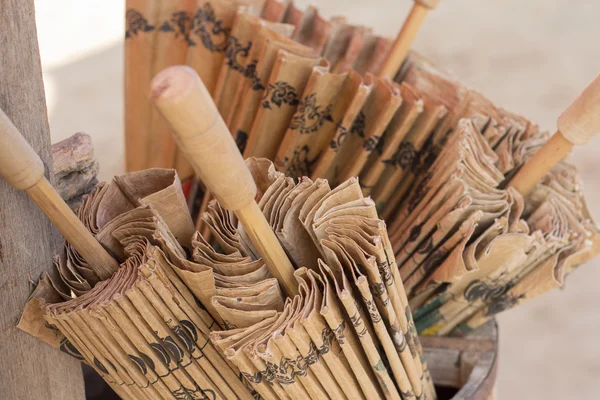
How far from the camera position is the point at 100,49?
5.23ft

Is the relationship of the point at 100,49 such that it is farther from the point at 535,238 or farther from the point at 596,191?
the point at 535,238

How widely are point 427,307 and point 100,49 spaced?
4.03 feet

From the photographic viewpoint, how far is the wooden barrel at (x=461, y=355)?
61 cm

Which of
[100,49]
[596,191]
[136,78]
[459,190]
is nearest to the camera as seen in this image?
[459,190]

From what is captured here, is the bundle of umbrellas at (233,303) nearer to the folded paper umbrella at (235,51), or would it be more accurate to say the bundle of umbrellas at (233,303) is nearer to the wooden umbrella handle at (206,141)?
the wooden umbrella handle at (206,141)

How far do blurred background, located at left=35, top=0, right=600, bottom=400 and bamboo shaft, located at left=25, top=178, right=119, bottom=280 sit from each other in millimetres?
908

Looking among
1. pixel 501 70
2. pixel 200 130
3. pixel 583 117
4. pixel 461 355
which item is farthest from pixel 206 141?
pixel 501 70

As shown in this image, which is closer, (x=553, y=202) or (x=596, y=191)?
(x=553, y=202)

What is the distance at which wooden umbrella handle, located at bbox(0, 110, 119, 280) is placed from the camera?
353mm

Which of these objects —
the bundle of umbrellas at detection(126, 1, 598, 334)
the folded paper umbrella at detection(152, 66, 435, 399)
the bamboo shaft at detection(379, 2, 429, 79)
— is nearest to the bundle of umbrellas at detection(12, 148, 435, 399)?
the folded paper umbrella at detection(152, 66, 435, 399)

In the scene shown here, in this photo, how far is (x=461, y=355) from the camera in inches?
24.5

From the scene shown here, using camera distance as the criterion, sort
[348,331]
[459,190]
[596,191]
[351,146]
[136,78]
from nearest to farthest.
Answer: [348,331] → [459,190] → [351,146] → [136,78] → [596,191]

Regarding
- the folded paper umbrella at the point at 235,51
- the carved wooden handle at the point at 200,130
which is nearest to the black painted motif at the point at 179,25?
the folded paper umbrella at the point at 235,51

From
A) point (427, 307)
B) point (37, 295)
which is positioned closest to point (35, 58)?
point (37, 295)
